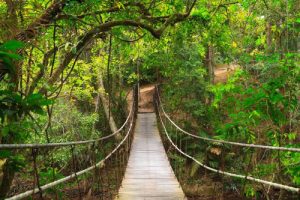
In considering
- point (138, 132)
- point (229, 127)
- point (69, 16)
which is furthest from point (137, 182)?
point (138, 132)

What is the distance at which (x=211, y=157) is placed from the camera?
11.0m

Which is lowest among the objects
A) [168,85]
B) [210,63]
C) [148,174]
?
[148,174]

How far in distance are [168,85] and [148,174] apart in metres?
6.87

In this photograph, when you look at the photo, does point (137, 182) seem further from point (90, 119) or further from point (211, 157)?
point (211, 157)

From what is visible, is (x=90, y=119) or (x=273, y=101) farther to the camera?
(x=90, y=119)

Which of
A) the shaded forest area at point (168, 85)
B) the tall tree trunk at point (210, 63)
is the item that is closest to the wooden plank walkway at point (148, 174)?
the shaded forest area at point (168, 85)

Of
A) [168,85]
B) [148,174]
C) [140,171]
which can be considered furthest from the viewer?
[168,85]

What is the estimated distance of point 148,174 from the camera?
6.79 meters

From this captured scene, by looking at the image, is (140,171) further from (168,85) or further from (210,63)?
(210,63)

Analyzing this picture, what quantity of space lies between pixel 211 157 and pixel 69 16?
27.0 ft

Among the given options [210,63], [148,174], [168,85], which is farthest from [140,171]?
[210,63]

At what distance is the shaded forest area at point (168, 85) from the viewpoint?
296 cm

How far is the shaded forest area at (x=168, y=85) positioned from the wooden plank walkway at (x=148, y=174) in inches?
15.2

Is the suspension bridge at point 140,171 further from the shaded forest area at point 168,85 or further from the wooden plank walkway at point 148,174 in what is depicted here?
the shaded forest area at point 168,85
